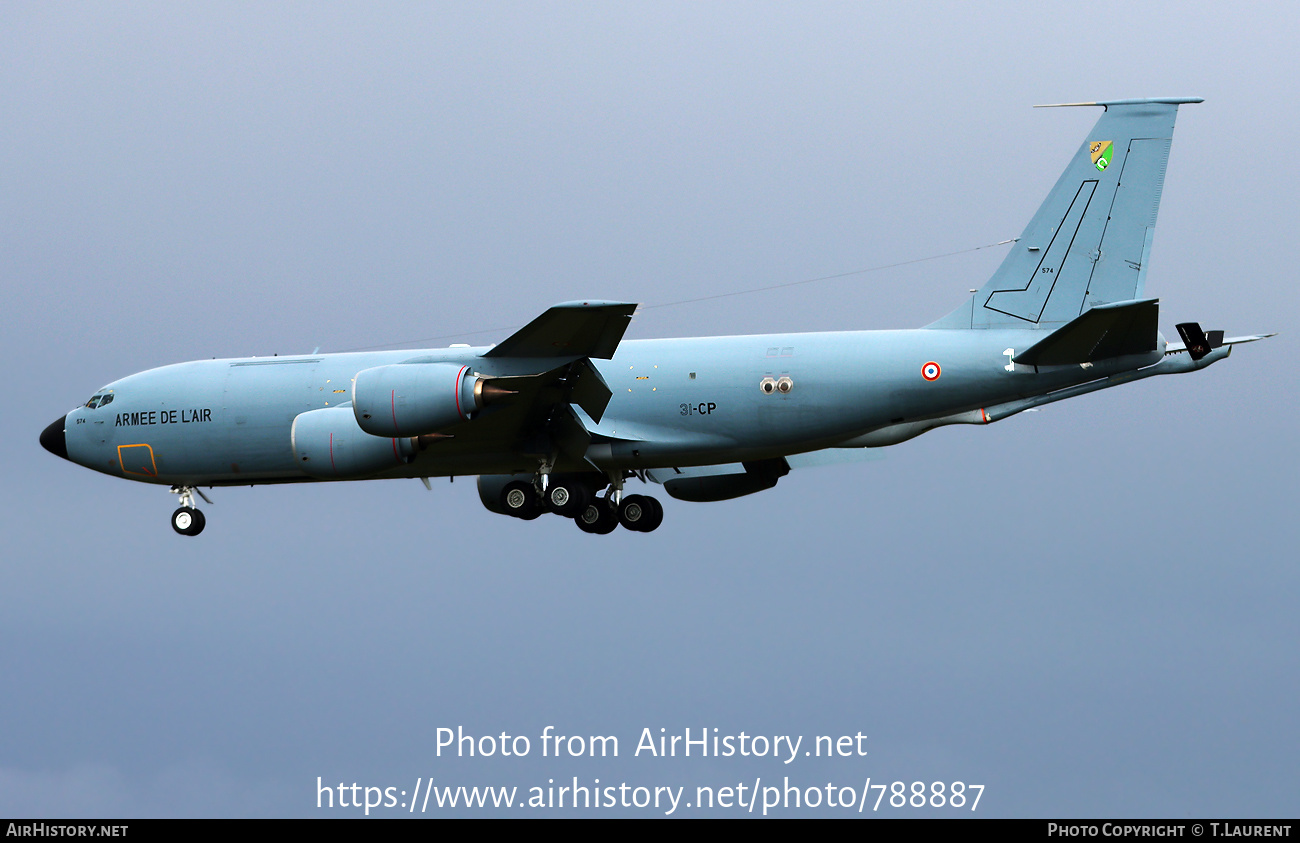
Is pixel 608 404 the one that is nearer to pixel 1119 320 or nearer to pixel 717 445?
pixel 717 445

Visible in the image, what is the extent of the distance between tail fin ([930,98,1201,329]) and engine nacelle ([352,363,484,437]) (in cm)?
890

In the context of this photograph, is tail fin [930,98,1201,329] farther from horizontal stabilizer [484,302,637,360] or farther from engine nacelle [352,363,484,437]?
engine nacelle [352,363,484,437]

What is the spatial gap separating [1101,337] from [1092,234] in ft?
9.98

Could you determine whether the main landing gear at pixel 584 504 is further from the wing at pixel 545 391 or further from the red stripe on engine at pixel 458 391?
the red stripe on engine at pixel 458 391

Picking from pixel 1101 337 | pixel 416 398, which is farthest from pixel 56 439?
pixel 1101 337

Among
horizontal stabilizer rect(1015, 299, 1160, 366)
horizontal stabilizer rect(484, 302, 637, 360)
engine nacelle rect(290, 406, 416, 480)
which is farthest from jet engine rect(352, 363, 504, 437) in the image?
horizontal stabilizer rect(1015, 299, 1160, 366)

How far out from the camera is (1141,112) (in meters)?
27.8

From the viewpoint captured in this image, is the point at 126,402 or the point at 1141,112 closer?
the point at 1141,112

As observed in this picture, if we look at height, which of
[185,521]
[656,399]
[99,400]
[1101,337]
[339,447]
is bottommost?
[185,521]

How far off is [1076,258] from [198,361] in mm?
18156

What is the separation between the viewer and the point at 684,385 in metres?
29.5

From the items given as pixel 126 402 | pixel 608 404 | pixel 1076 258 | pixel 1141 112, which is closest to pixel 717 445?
pixel 608 404

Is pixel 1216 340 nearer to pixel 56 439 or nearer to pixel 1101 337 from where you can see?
pixel 1101 337

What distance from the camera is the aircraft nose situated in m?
33.7
